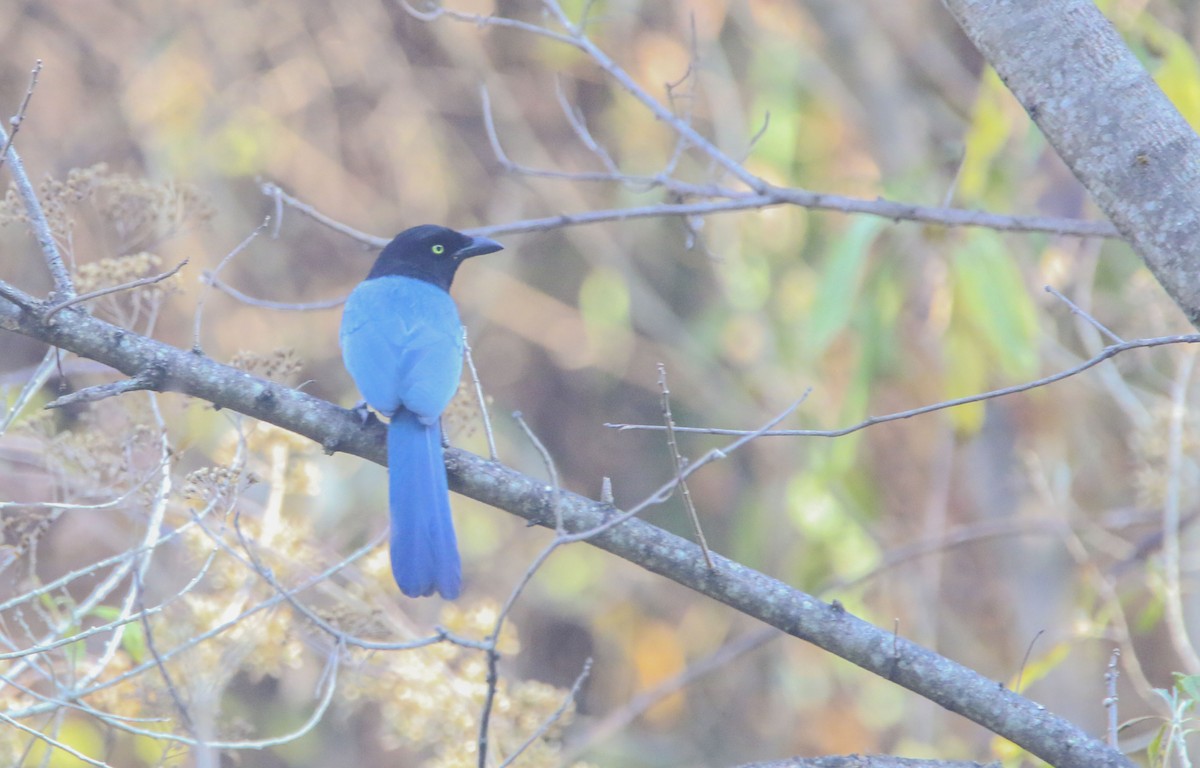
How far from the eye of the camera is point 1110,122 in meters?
2.61

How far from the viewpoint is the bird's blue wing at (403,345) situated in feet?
11.5

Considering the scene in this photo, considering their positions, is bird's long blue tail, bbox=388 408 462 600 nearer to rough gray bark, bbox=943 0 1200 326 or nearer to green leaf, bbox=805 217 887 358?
rough gray bark, bbox=943 0 1200 326

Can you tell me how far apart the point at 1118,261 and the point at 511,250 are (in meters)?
4.19

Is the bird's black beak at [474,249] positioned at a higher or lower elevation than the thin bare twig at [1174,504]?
higher

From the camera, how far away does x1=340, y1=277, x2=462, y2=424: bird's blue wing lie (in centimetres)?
351

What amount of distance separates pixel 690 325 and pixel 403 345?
18.7ft

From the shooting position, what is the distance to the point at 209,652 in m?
3.40

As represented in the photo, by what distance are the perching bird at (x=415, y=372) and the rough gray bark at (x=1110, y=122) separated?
63.3 inches

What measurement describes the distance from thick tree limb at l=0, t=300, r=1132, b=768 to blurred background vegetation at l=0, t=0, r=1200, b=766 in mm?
1990

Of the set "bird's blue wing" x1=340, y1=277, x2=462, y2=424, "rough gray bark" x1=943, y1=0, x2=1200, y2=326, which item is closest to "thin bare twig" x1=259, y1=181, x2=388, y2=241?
"bird's blue wing" x1=340, y1=277, x2=462, y2=424

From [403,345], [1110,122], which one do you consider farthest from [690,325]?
[1110,122]

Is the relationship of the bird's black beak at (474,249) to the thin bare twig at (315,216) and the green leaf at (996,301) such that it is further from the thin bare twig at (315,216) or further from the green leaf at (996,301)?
the green leaf at (996,301)

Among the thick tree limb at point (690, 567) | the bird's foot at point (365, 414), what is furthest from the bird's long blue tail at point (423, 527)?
the thick tree limb at point (690, 567)

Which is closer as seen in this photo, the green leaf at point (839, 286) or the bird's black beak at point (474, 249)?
the bird's black beak at point (474, 249)
